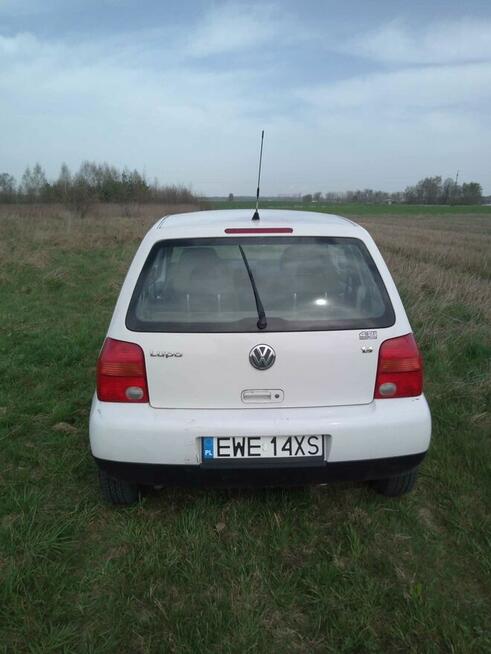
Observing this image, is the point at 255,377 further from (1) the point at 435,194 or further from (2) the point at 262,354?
(1) the point at 435,194

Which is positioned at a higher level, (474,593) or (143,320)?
(143,320)

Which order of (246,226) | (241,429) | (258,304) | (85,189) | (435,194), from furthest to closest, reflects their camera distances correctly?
(435,194), (85,189), (246,226), (258,304), (241,429)

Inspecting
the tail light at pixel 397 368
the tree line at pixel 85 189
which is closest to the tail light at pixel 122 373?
the tail light at pixel 397 368

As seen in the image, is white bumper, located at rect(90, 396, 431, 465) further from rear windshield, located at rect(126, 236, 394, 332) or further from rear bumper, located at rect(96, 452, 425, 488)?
rear windshield, located at rect(126, 236, 394, 332)

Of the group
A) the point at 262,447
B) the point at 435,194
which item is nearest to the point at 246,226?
the point at 262,447

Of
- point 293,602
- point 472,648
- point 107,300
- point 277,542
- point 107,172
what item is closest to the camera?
point 472,648

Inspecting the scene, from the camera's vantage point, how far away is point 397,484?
269 centimetres

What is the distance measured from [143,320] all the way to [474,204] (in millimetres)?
99696

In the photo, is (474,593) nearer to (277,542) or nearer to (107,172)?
(277,542)

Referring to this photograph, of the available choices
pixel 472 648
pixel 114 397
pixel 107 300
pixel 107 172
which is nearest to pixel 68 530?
pixel 114 397

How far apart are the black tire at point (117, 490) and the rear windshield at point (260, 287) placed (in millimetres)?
864

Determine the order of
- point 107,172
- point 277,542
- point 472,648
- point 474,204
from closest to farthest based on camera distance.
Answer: point 472,648, point 277,542, point 107,172, point 474,204

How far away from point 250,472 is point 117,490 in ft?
2.65

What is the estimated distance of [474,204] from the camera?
8956 cm
